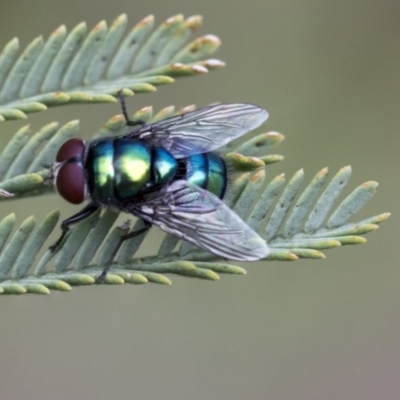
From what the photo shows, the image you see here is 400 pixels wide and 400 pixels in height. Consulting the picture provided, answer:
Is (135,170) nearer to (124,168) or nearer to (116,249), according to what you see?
(124,168)

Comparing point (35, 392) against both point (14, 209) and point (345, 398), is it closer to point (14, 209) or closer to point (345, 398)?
point (14, 209)

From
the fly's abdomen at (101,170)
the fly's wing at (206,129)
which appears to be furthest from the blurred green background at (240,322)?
the fly's abdomen at (101,170)

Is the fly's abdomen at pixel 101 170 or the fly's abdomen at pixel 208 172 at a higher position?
the fly's abdomen at pixel 208 172

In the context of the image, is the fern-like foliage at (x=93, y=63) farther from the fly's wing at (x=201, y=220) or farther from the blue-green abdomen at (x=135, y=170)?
the fly's wing at (x=201, y=220)

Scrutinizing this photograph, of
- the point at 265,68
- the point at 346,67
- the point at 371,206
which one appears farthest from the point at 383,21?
the point at 371,206

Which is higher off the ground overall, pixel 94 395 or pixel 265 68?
pixel 265 68

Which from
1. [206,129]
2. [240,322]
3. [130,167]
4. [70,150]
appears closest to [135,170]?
[130,167]
